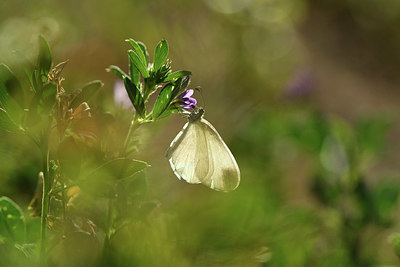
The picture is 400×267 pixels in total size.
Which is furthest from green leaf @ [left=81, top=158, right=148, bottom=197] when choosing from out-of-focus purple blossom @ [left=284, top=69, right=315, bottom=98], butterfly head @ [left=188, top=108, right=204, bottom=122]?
out-of-focus purple blossom @ [left=284, top=69, right=315, bottom=98]

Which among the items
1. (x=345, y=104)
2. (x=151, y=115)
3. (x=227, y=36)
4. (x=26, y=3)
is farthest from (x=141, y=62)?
(x=345, y=104)

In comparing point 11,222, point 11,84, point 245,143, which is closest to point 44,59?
point 11,84

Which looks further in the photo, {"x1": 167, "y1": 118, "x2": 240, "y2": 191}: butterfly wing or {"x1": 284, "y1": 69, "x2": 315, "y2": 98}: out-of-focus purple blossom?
{"x1": 284, "y1": 69, "x2": 315, "y2": 98}: out-of-focus purple blossom

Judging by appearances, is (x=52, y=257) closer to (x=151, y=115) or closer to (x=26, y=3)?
(x=151, y=115)

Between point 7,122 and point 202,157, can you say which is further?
point 202,157

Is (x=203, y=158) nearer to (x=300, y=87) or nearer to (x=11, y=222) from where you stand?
(x=11, y=222)

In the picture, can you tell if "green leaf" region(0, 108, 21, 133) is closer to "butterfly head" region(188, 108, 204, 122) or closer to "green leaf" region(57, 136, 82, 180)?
"green leaf" region(57, 136, 82, 180)
